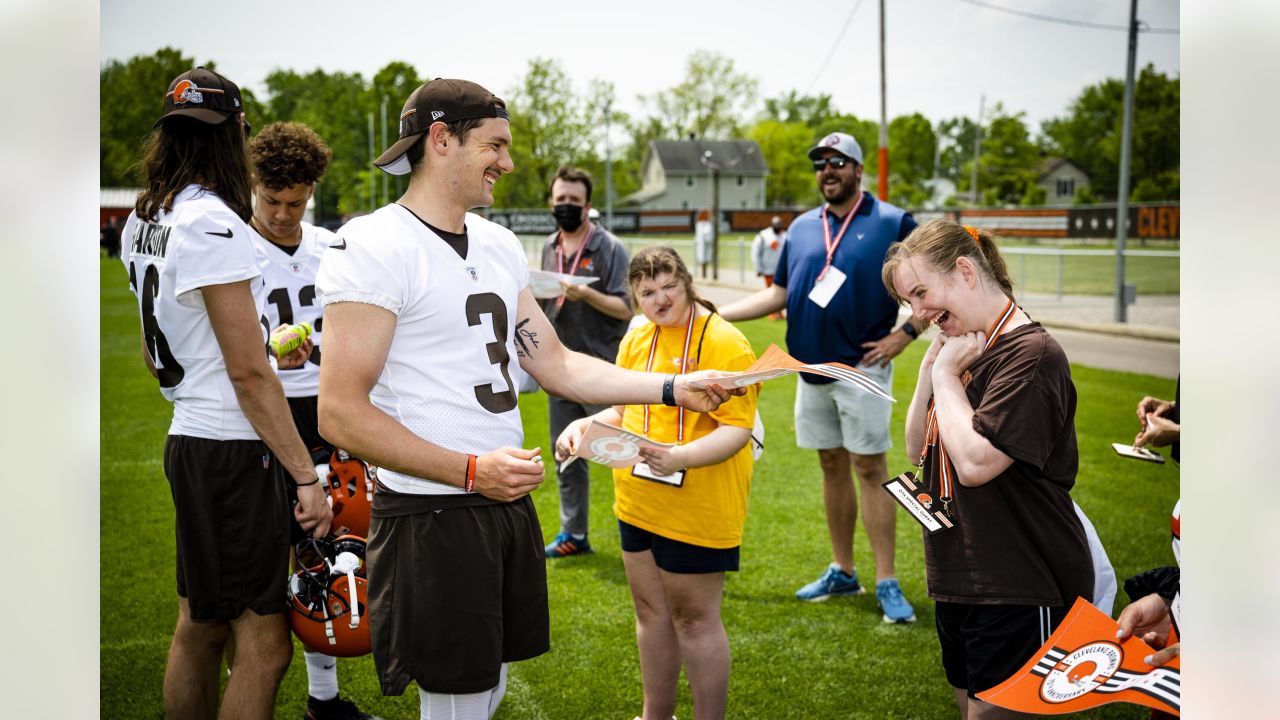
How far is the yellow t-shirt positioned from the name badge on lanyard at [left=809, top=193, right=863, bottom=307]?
65.8 inches

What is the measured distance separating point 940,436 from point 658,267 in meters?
1.38

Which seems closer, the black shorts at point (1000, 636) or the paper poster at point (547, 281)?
the black shorts at point (1000, 636)

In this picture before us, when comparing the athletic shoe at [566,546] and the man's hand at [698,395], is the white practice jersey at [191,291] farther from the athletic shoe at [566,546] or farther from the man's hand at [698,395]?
the athletic shoe at [566,546]

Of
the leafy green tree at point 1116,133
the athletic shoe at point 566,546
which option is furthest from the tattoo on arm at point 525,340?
the leafy green tree at point 1116,133

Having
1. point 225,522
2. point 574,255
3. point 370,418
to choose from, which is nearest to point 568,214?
point 574,255

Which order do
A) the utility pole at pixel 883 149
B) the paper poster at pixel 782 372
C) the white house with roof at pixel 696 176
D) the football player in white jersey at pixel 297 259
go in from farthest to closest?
the white house with roof at pixel 696 176
the utility pole at pixel 883 149
the football player in white jersey at pixel 297 259
the paper poster at pixel 782 372

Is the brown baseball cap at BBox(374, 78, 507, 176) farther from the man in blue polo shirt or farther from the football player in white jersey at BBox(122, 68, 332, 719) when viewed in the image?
the man in blue polo shirt

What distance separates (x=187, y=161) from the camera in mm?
2975

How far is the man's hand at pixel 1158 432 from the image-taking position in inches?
128

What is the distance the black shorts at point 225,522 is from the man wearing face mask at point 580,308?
10.5ft

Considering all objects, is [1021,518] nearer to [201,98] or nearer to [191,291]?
[191,291]

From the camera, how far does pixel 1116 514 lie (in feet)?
22.9
